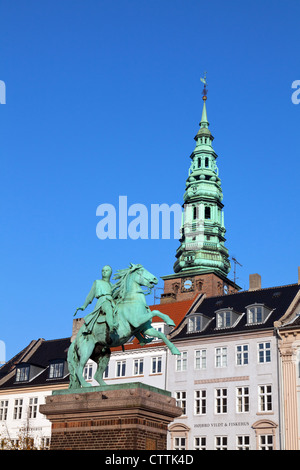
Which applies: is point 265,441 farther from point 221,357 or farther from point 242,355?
point 221,357

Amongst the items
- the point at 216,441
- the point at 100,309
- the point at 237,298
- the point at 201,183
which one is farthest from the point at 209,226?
the point at 100,309

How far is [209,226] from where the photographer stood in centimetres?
8119

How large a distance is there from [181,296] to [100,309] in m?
59.5

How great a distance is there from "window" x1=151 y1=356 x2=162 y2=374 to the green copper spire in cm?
2365

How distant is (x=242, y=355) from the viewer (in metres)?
51.8

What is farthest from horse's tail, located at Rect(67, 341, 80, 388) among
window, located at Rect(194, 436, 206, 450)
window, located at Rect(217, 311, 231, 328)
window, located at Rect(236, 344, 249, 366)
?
window, located at Rect(217, 311, 231, 328)

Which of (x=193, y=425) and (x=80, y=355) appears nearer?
(x=80, y=355)

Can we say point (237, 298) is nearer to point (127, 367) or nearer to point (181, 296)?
point (127, 367)

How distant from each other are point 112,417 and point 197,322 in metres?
36.9

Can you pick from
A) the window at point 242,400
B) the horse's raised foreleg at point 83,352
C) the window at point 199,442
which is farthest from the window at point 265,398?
the horse's raised foreleg at point 83,352

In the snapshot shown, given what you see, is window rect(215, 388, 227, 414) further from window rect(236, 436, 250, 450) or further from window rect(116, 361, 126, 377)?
window rect(116, 361, 126, 377)

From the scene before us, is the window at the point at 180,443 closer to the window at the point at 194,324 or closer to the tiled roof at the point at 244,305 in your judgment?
the tiled roof at the point at 244,305

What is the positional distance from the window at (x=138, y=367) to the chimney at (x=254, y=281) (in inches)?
497

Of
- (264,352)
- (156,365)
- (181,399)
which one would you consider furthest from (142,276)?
(156,365)
